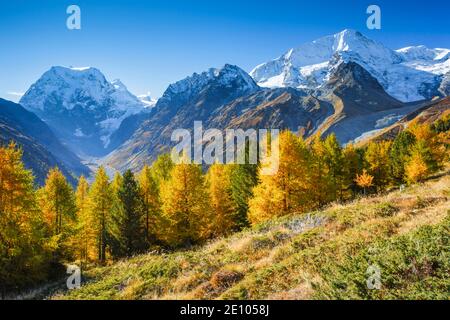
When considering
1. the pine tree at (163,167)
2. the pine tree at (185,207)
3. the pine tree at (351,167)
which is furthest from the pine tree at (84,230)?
the pine tree at (351,167)

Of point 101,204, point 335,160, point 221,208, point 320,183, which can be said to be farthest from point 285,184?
point 101,204

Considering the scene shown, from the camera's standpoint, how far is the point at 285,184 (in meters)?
31.5

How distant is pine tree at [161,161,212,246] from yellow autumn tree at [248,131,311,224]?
6.13m

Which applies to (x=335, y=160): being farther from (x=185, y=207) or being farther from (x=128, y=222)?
(x=128, y=222)

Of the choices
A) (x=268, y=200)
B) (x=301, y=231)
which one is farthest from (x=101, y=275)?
(x=268, y=200)

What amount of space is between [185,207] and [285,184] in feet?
33.8

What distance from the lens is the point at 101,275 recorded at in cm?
2114

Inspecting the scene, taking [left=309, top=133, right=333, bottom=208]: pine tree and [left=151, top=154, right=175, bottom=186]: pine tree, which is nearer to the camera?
[left=309, top=133, right=333, bottom=208]: pine tree

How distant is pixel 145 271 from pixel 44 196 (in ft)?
91.8

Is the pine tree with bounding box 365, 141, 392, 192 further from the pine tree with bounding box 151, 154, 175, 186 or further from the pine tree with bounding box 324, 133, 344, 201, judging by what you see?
the pine tree with bounding box 151, 154, 175, 186

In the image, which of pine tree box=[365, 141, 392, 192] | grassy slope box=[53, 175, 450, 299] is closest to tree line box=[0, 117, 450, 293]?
pine tree box=[365, 141, 392, 192]

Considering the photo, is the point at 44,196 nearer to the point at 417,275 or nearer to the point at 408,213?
the point at 408,213

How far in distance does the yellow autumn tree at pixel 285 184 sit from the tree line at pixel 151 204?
89mm

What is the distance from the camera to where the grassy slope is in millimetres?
9102
